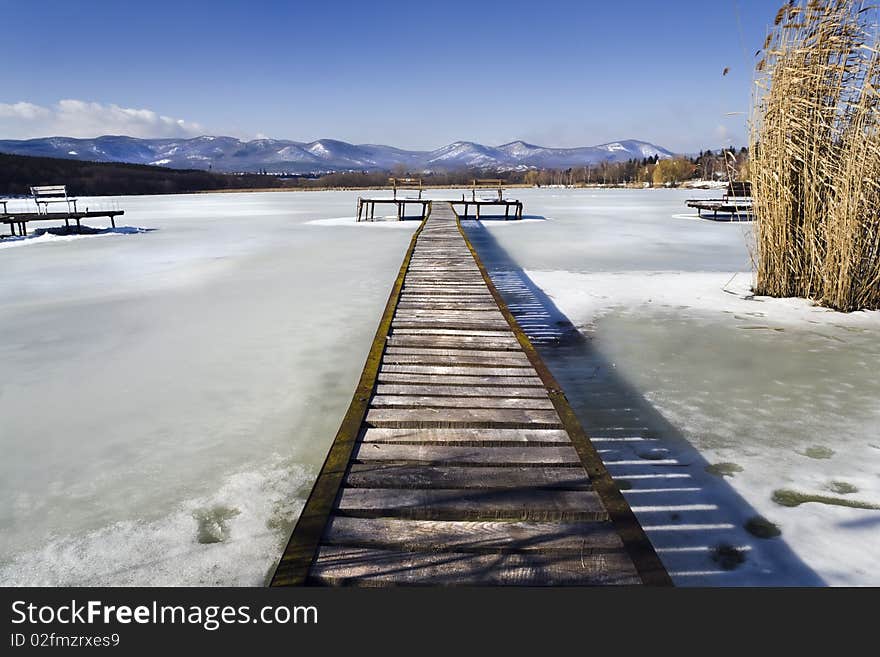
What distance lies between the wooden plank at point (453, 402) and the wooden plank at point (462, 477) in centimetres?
74

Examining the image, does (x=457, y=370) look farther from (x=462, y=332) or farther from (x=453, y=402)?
(x=462, y=332)

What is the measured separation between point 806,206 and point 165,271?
12.1 meters

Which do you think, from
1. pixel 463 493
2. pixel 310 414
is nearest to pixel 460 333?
pixel 310 414

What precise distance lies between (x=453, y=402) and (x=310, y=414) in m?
1.53

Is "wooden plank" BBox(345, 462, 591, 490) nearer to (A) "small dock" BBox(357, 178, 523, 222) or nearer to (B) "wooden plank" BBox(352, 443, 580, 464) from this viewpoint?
(B) "wooden plank" BBox(352, 443, 580, 464)

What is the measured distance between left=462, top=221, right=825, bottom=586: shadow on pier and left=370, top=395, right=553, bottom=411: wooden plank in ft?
2.31

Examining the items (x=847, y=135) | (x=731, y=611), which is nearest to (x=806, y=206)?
(x=847, y=135)

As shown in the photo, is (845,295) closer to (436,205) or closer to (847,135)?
(847,135)

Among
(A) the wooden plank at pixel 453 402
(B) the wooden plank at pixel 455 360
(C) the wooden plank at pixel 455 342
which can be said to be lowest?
(A) the wooden plank at pixel 453 402

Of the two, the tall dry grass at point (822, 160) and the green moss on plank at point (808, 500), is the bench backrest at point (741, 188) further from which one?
the green moss on plank at point (808, 500)

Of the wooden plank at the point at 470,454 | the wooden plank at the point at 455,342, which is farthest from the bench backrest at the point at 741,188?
the wooden plank at the point at 470,454

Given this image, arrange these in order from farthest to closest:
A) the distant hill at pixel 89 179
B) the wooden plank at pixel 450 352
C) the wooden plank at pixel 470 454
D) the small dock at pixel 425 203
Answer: the distant hill at pixel 89 179 → the small dock at pixel 425 203 → the wooden plank at pixel 450 352 → the wooden plank at pixel 470 454

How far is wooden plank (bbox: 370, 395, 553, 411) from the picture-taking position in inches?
134

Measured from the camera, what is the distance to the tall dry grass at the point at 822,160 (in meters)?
7.02
